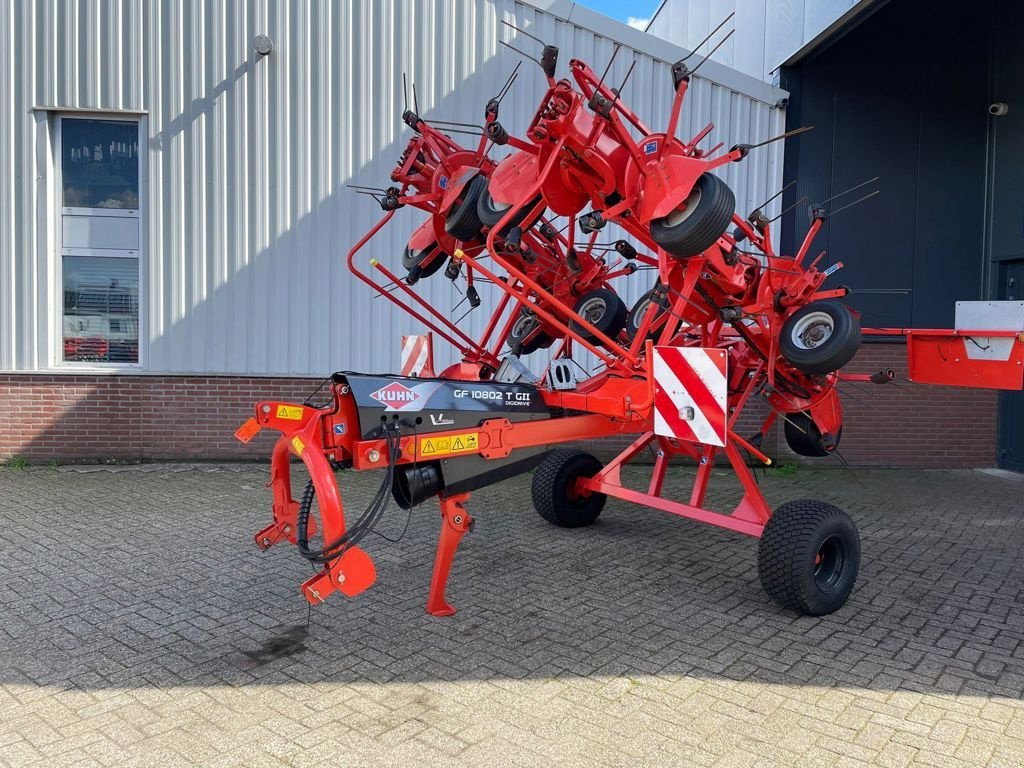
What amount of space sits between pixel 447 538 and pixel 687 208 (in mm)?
2187

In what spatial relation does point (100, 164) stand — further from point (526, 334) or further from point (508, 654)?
point (508, 654)

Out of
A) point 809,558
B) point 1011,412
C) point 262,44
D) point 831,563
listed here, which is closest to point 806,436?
point 831,563

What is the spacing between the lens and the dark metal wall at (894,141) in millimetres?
9406

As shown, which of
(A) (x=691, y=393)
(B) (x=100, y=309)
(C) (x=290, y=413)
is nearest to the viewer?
(C) (x=290, y=413)

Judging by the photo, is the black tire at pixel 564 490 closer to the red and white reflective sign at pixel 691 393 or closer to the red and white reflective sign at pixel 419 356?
the red and white reflective sign at pixel 419 356

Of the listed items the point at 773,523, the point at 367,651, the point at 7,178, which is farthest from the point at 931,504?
the point at 7,178

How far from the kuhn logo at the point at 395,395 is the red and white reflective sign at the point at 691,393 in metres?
1.39

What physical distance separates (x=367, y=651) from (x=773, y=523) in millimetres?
2445

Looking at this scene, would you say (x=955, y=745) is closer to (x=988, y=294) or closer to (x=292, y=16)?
(x=988, y=294)

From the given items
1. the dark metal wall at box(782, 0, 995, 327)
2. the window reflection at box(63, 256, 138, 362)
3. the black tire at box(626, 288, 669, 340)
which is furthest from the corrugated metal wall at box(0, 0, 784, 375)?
the black tire at box(626, 288, 669, 340)

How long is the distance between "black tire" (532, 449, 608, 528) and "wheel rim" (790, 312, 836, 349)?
198 cm

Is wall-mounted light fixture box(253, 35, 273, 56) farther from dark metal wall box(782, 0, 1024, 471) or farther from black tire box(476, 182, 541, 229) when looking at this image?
dark metal wall box(782, 0, 1024, 471)

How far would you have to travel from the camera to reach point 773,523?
4.94 m

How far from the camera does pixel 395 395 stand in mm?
4281
